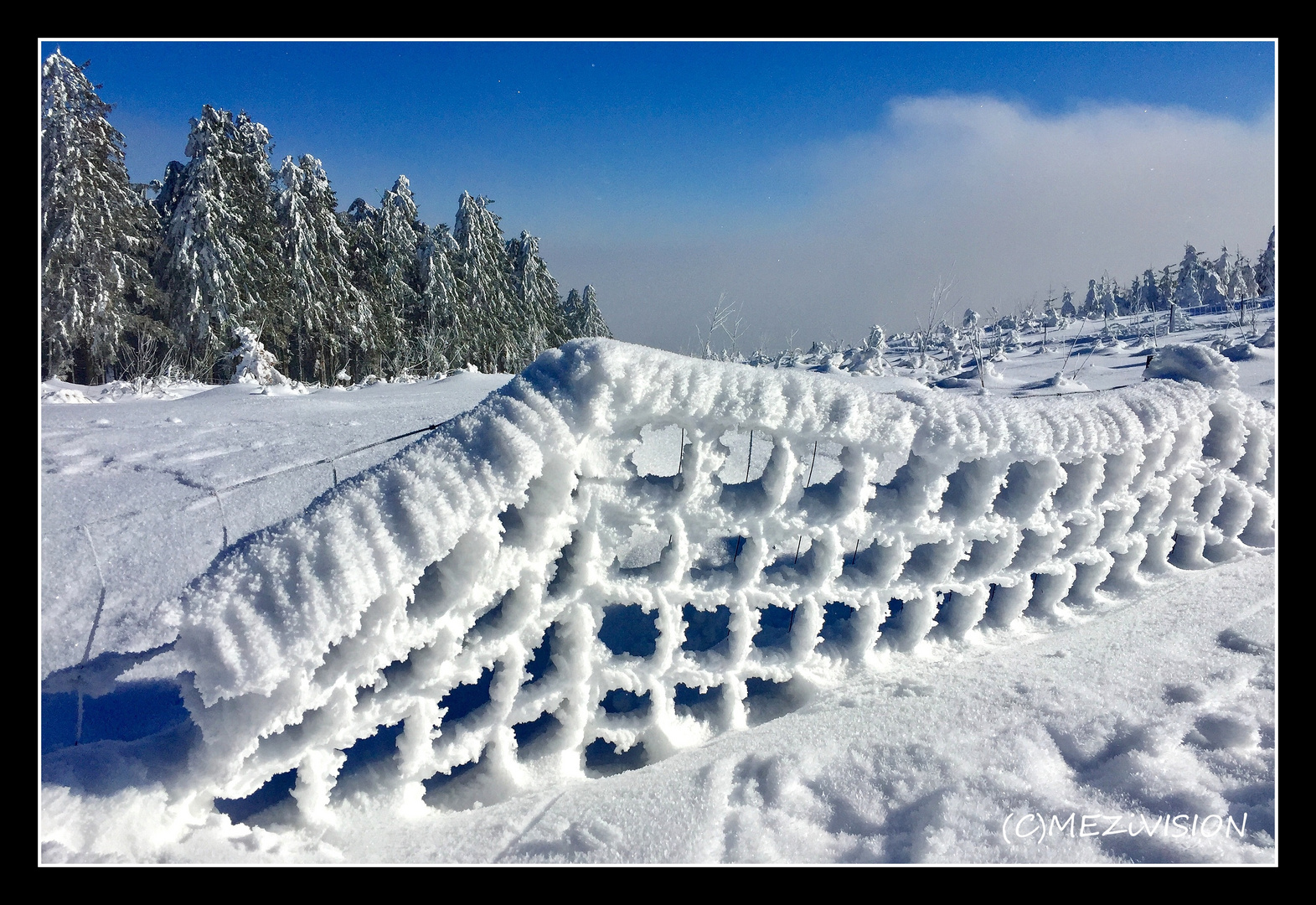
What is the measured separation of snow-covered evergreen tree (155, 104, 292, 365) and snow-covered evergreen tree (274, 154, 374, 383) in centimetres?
100

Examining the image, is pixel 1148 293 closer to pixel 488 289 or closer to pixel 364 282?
pixel 488 289

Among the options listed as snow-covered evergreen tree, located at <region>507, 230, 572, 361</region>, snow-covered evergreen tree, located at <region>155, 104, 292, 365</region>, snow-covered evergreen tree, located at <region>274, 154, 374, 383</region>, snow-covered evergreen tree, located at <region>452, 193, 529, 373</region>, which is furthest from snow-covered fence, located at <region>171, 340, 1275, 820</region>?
snow-covered evergreen tree, located at <region>507, 230, 572, 361</region>

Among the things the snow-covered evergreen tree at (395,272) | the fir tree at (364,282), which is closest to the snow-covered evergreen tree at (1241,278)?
the snow-covered evergreen tree at (395,272)

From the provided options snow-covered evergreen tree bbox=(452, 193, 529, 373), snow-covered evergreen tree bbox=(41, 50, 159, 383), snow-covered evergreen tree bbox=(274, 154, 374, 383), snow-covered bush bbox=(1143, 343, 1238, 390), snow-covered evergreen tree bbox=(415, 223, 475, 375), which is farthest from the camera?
snow-covered evergreen tree bbox=(452, 193, 529, 373)

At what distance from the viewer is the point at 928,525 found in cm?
221

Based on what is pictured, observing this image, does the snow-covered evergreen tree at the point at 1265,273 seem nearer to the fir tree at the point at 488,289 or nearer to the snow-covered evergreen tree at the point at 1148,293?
the snow-covered evergreen tree at the point at 1148,293

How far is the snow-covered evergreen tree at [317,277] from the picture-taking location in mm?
20875

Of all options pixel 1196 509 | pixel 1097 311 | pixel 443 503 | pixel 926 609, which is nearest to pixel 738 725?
pixel 926 609

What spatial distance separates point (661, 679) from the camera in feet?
6.33

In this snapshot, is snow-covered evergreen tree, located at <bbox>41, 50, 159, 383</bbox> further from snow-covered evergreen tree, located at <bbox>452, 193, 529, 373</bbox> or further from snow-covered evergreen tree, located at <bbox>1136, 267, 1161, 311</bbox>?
snow-covered evergreen tree, located at <bbox>1136, 267, 1161, 311</bbox>

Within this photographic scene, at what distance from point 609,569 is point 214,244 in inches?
824

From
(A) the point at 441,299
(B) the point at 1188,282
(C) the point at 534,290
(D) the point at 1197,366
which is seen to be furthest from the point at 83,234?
(B) the point at 1188,282

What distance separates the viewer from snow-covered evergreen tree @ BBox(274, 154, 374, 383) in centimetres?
2088

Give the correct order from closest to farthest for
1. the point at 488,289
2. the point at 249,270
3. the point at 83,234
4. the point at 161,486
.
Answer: the point at 161,486 → the point at 83,234 → the point at 249,270 → the point at 488,289
